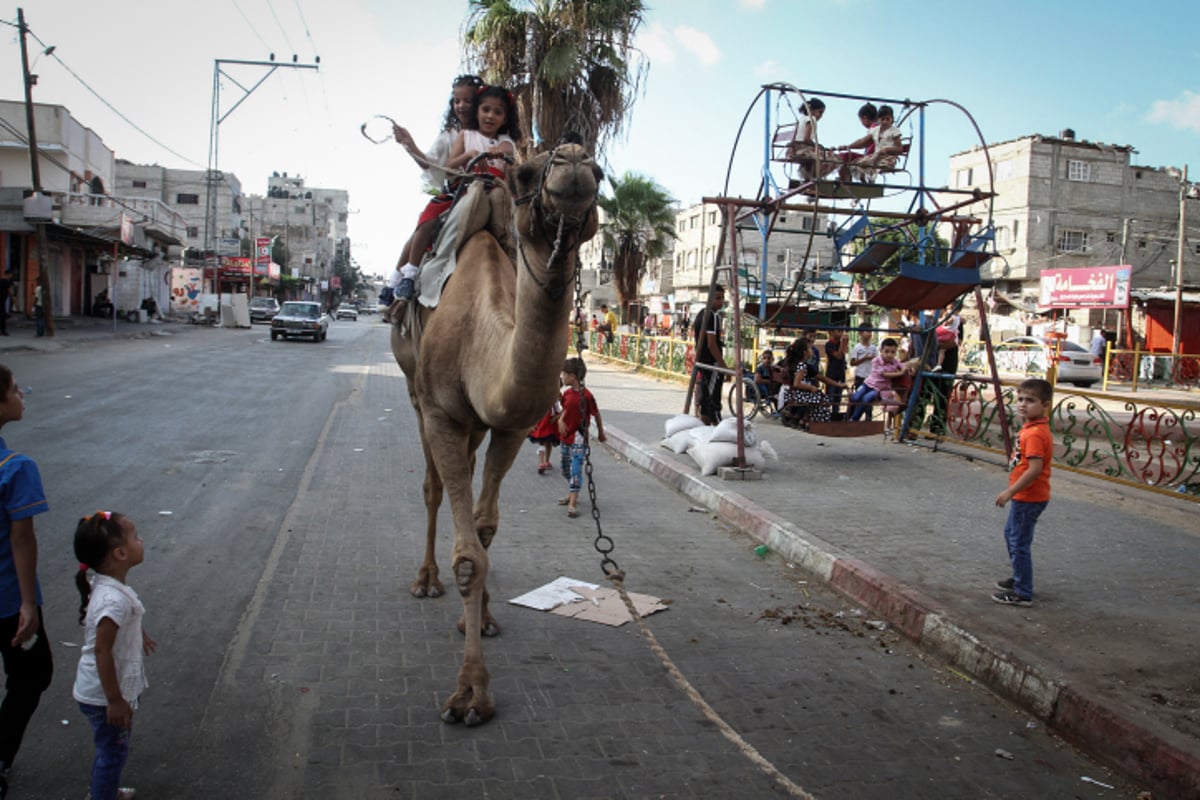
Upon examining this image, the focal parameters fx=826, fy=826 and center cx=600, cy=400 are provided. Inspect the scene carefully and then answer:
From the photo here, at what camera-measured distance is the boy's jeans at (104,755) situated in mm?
2855

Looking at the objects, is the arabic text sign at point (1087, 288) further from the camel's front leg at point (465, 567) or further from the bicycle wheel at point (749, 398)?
the camel's front leg at point (465, 567)

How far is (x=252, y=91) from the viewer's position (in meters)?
31.7

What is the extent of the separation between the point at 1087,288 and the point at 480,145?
34450 millimetres

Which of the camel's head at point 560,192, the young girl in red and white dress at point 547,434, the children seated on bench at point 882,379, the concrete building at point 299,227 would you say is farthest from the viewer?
the concrete building at point 299,227

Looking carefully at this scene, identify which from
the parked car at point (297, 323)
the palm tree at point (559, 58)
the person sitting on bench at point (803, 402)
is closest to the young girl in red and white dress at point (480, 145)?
the person sitting on bench at point (803, 402)

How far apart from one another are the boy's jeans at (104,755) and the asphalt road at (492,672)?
11.5 inches

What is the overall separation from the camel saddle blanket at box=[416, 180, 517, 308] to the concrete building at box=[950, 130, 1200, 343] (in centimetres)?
4701

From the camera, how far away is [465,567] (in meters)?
4.21

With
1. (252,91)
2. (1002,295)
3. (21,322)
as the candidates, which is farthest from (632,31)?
(1002,295)

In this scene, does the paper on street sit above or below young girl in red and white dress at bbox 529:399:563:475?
below

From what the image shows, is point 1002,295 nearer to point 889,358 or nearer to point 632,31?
point 632,31

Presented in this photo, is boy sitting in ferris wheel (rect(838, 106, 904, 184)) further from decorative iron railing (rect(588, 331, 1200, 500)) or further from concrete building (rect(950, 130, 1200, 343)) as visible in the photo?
concrete building (rect(950, 130, 1200, 343))

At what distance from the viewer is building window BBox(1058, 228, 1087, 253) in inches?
1914

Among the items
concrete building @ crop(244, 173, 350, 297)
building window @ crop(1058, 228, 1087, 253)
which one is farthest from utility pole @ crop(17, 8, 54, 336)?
concrete building @ crop(244, 173, 350, 297)
